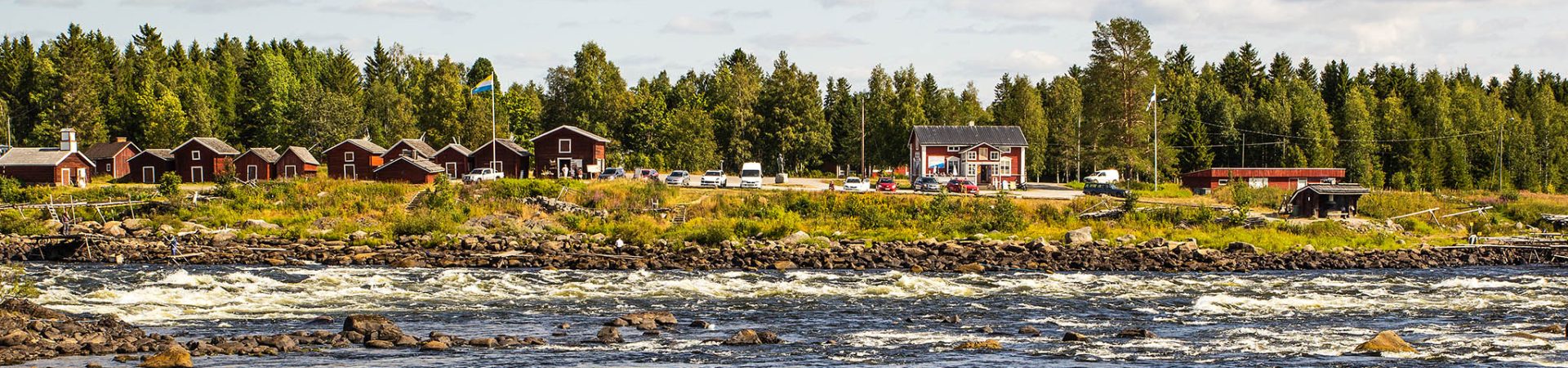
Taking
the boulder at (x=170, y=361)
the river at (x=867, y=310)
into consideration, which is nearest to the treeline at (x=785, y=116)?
the river at (x=867, y=310)

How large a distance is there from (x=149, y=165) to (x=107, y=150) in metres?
6.07

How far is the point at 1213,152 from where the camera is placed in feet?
328

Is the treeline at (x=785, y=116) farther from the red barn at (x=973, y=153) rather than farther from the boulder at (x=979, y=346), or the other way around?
the boulder at (x=979, y=346)

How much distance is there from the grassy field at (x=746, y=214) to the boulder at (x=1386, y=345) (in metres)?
23.9

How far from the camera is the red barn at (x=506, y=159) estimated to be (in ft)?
263

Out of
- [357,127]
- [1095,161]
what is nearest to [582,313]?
[1095,161]

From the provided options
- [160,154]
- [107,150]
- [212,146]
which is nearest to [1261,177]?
[212,146]

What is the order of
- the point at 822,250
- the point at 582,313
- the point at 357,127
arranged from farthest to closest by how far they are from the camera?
1. the point at 357,127
2. the point at 822,250
3. the point at 582,313

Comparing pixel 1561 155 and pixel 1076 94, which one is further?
pixel 1076 94

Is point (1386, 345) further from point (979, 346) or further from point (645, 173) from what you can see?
point (645, 173)

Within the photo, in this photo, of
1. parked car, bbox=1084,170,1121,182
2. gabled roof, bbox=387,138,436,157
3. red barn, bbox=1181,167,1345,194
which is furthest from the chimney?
red barn, bbox=1181,167,1345,194

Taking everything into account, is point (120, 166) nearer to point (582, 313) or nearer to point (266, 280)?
point (266, 280)

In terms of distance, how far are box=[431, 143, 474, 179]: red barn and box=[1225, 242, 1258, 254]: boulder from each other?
158 feet

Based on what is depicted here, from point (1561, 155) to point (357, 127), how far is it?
93508 mm
